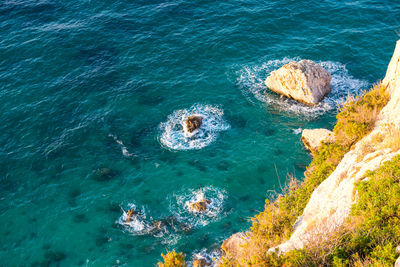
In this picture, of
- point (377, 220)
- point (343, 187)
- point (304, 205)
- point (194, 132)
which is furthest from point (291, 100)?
point (377, 220)

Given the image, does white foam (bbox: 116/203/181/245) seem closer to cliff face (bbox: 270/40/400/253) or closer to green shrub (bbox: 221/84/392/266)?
green shrub (bbox: 221/84/392/266)

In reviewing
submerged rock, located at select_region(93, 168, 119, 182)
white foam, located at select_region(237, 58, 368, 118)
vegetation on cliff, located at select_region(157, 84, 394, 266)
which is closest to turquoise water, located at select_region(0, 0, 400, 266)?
submerged rock, located at select_region(93, 168, 119, 182)

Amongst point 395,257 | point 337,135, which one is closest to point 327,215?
point 395,257

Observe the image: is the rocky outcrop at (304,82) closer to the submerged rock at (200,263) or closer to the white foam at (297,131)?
the white foam at (297,131)

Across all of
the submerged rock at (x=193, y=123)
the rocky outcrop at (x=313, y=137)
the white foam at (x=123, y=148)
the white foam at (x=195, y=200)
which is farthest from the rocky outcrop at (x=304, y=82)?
the white foam at (x=123, y=148)

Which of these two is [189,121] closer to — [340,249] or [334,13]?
[340,249]

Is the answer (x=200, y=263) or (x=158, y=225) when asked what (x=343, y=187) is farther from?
(x=158, y=225)
